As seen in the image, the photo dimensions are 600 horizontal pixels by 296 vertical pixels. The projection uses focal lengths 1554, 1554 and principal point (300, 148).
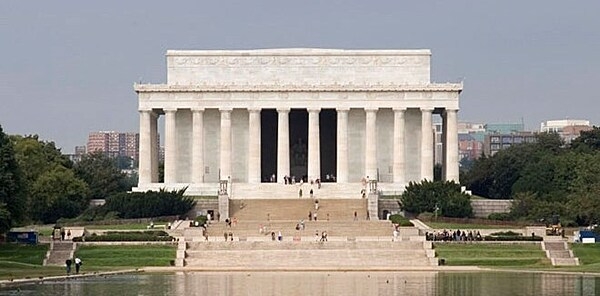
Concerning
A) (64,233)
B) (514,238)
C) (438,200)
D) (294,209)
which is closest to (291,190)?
(294,209)

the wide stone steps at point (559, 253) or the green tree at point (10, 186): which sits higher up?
the green tree at point (10, 186)

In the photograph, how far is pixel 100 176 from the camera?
163 m

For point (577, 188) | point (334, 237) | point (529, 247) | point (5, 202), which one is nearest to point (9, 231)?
point (5, 202)

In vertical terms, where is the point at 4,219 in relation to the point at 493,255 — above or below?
above

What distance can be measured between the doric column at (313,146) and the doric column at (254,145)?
477 cm

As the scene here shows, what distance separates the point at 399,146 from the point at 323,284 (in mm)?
66249

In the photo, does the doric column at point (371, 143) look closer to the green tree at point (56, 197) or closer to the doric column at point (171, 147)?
the doric column at point (171, 147)

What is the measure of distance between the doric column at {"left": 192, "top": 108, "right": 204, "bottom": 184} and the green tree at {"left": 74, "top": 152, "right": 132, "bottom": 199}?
1207 cm

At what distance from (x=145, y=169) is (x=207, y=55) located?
40.6 feet

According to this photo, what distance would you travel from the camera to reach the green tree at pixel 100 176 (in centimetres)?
15650

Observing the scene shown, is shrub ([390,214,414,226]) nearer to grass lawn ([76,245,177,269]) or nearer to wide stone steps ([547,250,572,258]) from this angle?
wide stone steps ([547,250,572,258])

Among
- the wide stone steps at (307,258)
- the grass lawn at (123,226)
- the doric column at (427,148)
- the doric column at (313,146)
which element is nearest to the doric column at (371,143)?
the doric column at (427,148)

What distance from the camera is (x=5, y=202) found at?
102 meters

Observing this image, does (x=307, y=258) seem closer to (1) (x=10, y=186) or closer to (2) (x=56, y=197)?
(1) (x=10, y=186)
